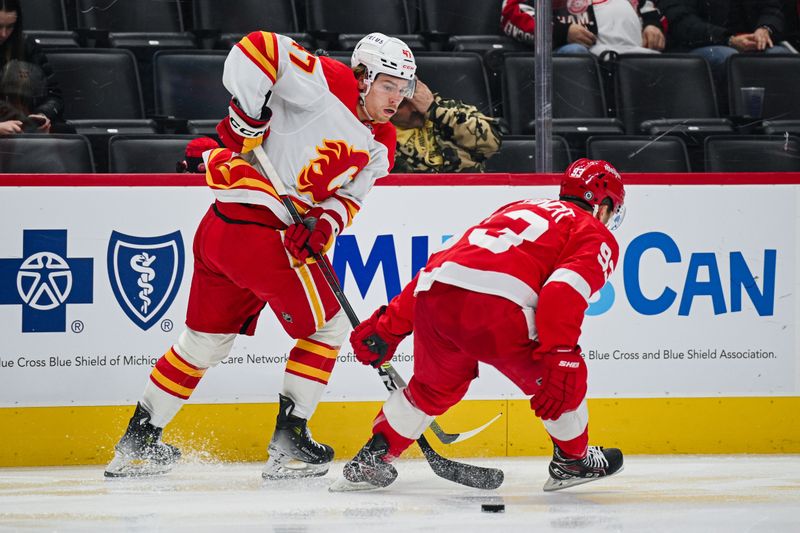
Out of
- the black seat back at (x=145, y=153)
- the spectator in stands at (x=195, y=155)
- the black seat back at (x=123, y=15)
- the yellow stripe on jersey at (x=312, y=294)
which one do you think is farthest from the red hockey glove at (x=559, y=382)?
the black seat back at (x=123, y=15)

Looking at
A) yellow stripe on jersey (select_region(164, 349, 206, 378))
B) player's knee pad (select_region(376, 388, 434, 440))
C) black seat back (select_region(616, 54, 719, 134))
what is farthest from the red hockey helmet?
black seat back (select_region(616, 54, 719, 134))

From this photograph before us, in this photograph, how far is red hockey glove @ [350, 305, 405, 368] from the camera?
123 inches

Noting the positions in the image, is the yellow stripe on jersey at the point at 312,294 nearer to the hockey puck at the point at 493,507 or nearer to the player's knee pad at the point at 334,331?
the player's knee pad at the point at 334,331

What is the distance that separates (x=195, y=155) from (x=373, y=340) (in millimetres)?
1118

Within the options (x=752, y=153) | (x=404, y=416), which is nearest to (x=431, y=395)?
(x=404, y=416)

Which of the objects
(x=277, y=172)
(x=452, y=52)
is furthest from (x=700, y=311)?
(x=277, y=172)

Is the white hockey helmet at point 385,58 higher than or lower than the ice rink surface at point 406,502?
higher

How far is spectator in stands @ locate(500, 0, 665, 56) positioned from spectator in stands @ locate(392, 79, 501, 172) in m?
0.45

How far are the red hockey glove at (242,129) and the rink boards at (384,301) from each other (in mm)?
591

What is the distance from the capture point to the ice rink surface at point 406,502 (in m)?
2.71

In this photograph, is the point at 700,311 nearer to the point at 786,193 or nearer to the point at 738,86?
the point at 786,193

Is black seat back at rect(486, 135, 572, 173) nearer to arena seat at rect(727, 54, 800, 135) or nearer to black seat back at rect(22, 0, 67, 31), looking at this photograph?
arena seat at rect(727, 54, 800, 135)

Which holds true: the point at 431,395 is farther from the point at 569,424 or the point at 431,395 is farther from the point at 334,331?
the point at 334,331

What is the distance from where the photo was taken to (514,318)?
115 inches
